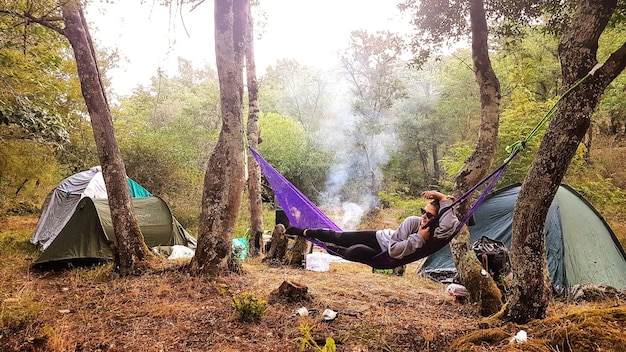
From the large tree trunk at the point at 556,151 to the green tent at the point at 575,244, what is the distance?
201cm

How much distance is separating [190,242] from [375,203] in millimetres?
6687

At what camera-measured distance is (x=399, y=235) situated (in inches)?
108

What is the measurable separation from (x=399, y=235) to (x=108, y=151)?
8.63 feet

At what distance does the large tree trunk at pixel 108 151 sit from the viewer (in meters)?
3.47

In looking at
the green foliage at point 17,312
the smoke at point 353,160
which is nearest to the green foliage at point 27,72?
the green foliage at point 17,312

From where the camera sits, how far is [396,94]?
1195cm

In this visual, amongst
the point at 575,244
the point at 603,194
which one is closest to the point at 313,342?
the point at 575,244

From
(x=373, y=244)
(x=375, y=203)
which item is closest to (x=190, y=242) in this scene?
(x=373, y=244)

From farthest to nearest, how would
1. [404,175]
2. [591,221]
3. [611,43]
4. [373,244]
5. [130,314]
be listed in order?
[404,175]
[611,43]
[591,221]
[373,244]
[130,314]

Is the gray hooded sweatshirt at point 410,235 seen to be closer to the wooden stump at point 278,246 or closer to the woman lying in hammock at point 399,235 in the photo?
the woman lying in hammock at point 399,235

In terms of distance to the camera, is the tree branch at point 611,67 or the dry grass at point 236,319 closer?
the dry grass at point 236,319

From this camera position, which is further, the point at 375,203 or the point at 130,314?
the point at 375,203

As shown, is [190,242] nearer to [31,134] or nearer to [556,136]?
[31,134]

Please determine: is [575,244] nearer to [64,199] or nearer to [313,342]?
[313,342]
